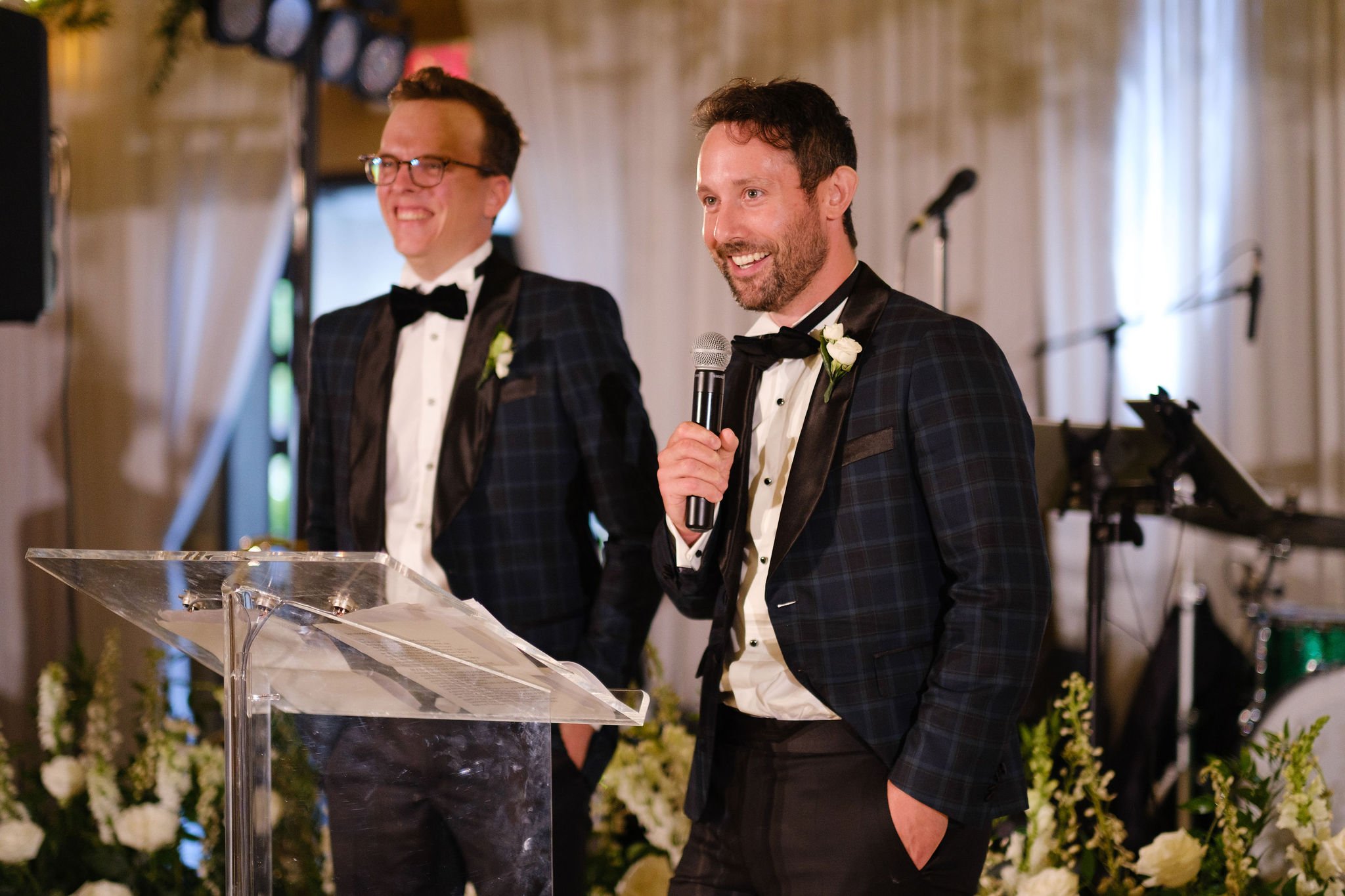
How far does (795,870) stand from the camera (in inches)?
70.0

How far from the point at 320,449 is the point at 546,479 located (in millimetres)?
549

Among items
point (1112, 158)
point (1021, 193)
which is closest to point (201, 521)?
point (1021, 193)

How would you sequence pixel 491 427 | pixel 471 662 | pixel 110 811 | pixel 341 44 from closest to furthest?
pixel 471 662 < pixel 491 427 < pixel 110 811 < pixel 341 44

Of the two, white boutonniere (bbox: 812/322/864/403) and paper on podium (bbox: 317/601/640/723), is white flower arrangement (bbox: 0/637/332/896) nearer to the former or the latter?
paper on podium (bbox: 317/601/640/723)

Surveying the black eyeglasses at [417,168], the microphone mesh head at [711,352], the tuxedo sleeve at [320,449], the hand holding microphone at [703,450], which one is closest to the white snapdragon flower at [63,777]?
the tuxedo sleeve at [320,449]

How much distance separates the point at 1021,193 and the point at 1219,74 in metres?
0.84

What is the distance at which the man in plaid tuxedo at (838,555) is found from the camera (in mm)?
1688

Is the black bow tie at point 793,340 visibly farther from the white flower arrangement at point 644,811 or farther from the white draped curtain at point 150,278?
the white draped curtain at point 150,278

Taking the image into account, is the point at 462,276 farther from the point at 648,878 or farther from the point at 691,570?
the point at 648,878

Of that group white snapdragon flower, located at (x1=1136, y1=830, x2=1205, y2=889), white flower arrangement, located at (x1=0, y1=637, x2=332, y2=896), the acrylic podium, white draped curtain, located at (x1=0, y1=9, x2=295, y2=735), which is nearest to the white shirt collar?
the acrylic podium

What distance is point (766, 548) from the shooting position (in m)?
1.89

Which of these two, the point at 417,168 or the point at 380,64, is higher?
the point at 380,64

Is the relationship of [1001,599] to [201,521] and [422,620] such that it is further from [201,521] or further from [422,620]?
[201,521]

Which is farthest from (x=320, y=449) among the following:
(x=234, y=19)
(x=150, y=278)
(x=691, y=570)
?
(x=150, y=278)
